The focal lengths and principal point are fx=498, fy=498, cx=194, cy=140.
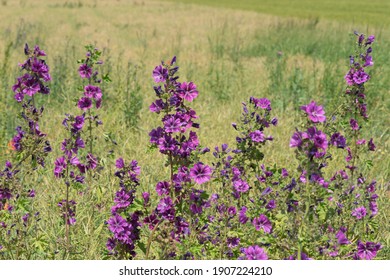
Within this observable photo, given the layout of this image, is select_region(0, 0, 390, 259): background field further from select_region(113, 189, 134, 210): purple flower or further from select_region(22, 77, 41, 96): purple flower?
select_region(22, 77, 41, 96): purple flower

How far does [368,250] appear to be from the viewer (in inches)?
97.3

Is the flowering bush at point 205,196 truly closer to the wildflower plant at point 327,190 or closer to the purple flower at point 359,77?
the wildflower plant at point 327,190

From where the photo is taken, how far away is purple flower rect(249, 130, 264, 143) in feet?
8.09

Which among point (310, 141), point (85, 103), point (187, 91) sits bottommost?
point (85, 103)

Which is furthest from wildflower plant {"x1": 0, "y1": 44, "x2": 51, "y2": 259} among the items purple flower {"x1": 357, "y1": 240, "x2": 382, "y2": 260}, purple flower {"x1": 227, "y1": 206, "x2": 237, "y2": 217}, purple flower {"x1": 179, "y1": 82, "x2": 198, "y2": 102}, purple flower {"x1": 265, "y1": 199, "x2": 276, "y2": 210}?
purple flower {"x1": 357, "y1": 240, "x2": 382, "y2": 260}

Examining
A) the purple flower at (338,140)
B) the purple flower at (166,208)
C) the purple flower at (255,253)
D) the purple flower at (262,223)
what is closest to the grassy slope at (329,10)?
the purple flower at (338,140)

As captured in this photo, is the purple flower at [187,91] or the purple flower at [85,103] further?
the purple flower at [85,103]

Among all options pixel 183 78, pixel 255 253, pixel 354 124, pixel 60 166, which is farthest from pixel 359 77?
pixel 183 78

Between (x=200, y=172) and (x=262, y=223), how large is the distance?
0.39 meters

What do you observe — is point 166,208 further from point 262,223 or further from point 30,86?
point 30,86

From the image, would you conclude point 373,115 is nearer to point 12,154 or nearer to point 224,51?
point 12,154

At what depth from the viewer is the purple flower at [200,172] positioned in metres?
2.31

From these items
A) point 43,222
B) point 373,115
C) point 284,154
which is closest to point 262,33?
point 373,115

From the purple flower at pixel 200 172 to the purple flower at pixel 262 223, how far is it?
0.32 m
